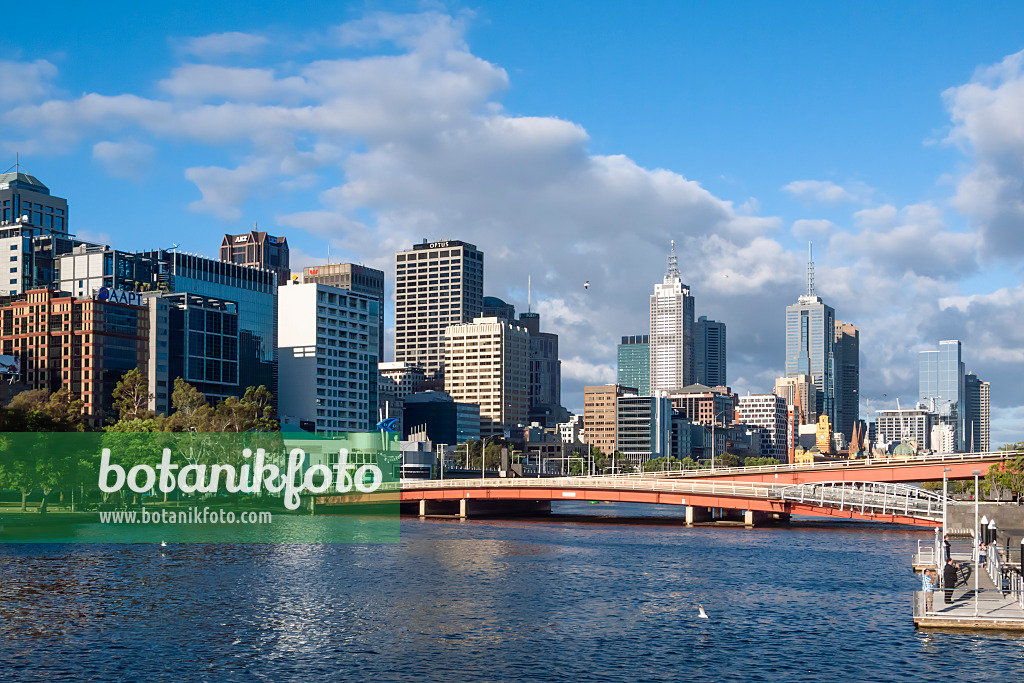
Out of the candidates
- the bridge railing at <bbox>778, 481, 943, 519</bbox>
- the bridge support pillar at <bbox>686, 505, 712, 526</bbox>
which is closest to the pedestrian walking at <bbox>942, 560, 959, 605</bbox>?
the bridge railing at <bbox>778, 481, 943, 519</bbox>

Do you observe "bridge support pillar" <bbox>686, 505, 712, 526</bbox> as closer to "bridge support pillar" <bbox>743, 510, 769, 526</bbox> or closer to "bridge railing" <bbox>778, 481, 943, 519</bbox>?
"bridge support pillar" <bbox>743, 510, 769, 526</bbox>

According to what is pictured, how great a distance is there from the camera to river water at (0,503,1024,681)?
5822 centimetres

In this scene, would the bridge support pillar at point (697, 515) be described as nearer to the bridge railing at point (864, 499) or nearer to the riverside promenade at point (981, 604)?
the bridge railing at point (864, 499)

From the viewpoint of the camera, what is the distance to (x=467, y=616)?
246 feet

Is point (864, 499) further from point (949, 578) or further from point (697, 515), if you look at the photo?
point (949, 578)

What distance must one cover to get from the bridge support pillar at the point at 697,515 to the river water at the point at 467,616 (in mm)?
46551

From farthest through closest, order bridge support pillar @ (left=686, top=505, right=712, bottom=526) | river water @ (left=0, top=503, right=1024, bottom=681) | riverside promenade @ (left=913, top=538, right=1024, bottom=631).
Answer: bridge support pillar @ (left=686, top=505, right=712, bottom=526), riverside promenade @ (left=913, top=538, right=1024, bottom=631), river water @ (left=0, top=503, right=1024, bottom=681)

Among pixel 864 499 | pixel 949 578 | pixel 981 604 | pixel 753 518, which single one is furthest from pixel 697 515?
pixel 981 604

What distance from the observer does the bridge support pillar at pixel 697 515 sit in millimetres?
168875

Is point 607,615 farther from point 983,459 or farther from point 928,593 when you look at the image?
point 983,459

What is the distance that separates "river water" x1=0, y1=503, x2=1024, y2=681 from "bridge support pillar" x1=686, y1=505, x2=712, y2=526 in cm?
4655

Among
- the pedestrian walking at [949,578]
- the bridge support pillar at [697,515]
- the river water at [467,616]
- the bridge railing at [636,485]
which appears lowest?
the bridge support pillar at [697,515]

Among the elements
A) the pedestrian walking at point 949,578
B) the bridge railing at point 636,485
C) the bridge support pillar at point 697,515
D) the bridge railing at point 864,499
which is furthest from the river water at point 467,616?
the bridge support pillar at point 697,515

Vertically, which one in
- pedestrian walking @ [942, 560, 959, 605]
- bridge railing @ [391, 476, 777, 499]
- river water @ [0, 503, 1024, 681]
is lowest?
river water @ [0, 503, 1024, 681]
